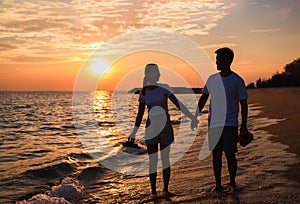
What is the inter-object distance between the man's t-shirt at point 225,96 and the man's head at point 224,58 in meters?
0.15

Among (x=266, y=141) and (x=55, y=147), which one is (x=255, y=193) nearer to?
(x=266, y=141)

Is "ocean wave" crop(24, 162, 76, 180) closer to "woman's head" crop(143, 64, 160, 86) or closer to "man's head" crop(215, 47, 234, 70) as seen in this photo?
"woman's head" crop(143, 64, 160, 86)

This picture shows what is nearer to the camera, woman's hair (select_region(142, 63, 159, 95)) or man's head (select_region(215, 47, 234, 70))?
man's head (select_region(215, 47, 234, 70))

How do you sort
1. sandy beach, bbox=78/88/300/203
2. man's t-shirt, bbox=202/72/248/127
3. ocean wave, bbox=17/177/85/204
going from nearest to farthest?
sandy beach, bbox=78/88/300/203, man's t-shirt, bbox=202/72/248/127, ocean wave, bbox=17/177/85/204

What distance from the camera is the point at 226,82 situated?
548 centimetres

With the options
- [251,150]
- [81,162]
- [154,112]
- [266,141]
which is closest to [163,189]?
[154,112]

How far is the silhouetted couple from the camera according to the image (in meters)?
5.51

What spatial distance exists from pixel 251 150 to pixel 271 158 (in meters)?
1.41

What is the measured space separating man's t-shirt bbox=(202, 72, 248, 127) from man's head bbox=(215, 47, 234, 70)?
152 mm

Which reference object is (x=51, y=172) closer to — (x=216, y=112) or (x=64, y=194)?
(x=64, y=194)

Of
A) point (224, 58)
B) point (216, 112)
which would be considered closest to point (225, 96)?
point (216, 112)

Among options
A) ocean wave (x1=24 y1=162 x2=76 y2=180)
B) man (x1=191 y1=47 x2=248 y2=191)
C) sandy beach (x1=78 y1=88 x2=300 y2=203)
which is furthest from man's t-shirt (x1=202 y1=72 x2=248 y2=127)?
ocean wave (x1=24 y1=162 x2=76 y2=180)

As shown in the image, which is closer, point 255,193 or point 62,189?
point 255,193

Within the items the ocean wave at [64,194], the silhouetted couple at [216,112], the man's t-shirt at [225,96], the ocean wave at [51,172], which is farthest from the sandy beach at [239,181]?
the ocean wave at [51,172]
